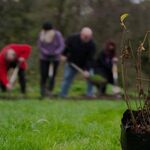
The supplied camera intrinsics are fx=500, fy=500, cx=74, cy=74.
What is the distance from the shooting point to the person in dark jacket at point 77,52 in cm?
1478

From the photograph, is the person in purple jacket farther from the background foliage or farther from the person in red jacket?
the background foliage

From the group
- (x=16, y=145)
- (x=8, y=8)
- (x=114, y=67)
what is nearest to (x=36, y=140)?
(x=16, y=145)

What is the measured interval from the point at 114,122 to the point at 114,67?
8.46 m

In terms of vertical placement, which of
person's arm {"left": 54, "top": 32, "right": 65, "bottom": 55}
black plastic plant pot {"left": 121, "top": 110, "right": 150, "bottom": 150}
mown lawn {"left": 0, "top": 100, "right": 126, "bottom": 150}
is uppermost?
person's arm {"left": 54, "top": 32, "right": 65, "bottom": 55}

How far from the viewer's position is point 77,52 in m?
14.9

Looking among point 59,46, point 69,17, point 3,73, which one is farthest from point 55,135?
point 69,17

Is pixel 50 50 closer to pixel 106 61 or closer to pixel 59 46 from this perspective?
pixel 59 46

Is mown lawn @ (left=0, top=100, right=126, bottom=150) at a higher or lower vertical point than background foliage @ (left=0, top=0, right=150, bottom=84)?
lower

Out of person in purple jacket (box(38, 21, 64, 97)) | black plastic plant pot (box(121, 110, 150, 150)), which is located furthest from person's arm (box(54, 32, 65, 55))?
black plastic plant pot (box(121, 110, 150, 150))

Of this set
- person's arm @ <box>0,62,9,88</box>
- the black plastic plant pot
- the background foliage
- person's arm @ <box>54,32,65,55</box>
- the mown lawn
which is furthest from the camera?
the background foliage

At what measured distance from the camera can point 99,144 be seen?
5.01m

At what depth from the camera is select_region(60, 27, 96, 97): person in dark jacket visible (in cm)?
1478

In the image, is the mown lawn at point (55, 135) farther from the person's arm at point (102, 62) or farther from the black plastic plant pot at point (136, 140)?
the person's arm at point (102, 62)

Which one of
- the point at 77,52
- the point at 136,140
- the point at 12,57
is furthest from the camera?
the point at 77,52
